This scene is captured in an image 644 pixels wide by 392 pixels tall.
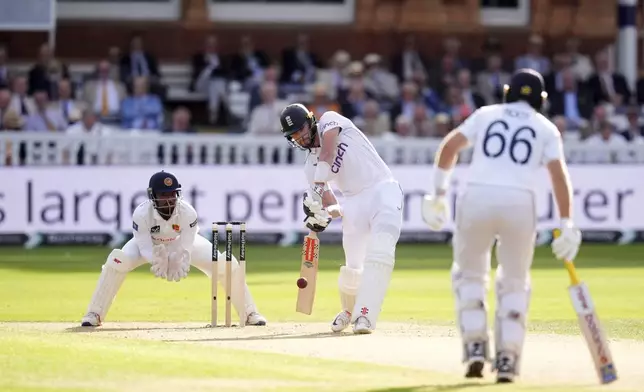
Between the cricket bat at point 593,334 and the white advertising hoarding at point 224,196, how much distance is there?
1238 centimetres

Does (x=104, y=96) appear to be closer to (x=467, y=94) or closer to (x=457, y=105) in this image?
(x=457, y=105)

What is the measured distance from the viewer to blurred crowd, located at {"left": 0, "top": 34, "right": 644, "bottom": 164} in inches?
946

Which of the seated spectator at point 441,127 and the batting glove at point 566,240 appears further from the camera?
the seated spectator at point 441,127

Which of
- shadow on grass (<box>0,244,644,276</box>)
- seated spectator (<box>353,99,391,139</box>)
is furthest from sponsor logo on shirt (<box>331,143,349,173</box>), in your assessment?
seated spectator (<box>353,99,391,139</box>)

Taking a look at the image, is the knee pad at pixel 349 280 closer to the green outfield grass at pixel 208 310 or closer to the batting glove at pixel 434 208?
the green outfield grass at pixel 208 310

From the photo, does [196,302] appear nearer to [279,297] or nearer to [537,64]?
[279,297]

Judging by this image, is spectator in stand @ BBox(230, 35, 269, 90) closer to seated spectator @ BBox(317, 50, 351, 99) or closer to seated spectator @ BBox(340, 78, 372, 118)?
seated spectator @ BBox(317, 50, 351, 99)

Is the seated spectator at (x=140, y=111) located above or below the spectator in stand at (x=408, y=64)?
below

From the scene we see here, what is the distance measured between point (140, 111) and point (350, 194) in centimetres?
1157

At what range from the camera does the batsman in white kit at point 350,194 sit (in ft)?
41.9

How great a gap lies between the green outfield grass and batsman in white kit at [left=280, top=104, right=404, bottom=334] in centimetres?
143

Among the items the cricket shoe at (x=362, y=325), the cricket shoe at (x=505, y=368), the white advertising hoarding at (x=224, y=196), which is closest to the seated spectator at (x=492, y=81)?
the white advertising hoarding at (x=224, y=196)

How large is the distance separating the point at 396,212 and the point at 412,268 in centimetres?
688

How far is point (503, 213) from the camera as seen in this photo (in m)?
9.95
